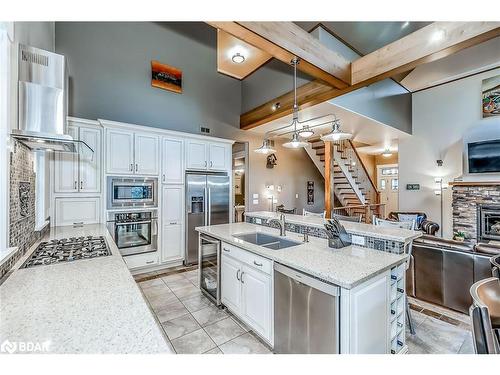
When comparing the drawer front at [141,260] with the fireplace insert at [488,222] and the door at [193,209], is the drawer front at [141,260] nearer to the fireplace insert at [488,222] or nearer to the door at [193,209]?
the door at [193,209]

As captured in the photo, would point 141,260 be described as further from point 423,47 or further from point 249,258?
point 423,47

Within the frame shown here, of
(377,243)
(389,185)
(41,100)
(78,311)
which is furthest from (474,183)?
(41,100)

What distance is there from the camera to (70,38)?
382 centimetres

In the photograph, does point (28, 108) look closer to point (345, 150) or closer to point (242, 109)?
point (242, 109)

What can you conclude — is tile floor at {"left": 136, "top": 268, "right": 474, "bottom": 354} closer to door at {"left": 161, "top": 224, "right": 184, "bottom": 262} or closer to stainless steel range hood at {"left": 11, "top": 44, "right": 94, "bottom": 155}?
door at {"left": 161, "top": 224, "right": 184, "bottom": 262}

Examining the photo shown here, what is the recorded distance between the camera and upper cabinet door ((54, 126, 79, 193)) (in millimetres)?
3340

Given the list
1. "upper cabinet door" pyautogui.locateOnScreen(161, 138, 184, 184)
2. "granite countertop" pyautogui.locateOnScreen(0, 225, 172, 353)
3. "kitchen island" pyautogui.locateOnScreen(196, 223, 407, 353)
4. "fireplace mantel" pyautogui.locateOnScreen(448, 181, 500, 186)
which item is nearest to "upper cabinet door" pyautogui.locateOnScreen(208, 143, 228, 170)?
"upper cabinet door" pyautogui.locateOnScreen(161, 138, 184, 184)

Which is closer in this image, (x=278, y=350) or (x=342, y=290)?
(x=342, y=290)

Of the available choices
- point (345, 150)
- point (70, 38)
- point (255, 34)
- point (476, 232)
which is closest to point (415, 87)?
point (345, 150)

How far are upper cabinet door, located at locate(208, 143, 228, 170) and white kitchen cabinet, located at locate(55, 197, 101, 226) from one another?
2.05 meters

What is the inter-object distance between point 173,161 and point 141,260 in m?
1.77

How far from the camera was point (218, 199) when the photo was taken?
477 centimetres

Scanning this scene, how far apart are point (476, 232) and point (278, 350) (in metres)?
5.97

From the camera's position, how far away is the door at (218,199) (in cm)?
466
